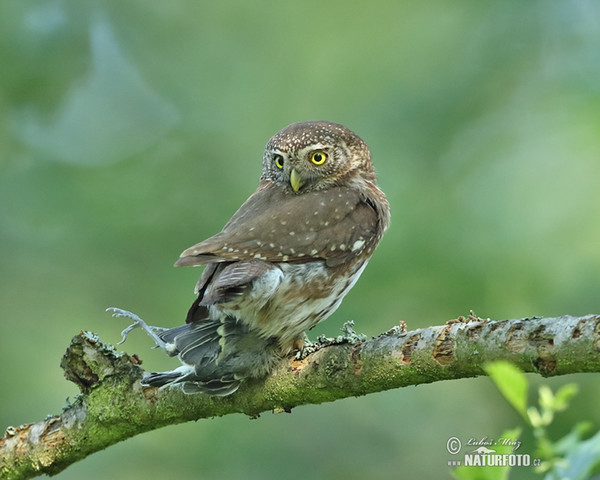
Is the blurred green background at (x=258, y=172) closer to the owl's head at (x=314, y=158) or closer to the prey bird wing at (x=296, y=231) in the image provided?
the owl's head at (x=314, y=158)

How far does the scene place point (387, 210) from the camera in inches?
193

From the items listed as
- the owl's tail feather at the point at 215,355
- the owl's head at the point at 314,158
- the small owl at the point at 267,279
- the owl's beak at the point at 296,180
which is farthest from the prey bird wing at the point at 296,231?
the owl's tail feather at the point at 215,355

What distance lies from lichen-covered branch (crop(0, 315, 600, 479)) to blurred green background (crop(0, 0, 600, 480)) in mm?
2509

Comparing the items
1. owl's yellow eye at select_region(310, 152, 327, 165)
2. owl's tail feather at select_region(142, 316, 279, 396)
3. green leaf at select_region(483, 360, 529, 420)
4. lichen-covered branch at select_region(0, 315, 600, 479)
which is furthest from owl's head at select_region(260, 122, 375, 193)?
green leaf at select_region(483, 360, 529, 420)

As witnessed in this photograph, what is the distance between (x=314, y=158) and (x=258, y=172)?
10.7 feet

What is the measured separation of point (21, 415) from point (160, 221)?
7.37ft

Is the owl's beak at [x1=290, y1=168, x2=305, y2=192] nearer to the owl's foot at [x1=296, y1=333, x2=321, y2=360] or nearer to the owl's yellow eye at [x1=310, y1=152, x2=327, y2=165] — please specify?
the owl's yellow eye at [x1=310, y1=152, x2=327, y2=165]

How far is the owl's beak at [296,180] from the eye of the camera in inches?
194

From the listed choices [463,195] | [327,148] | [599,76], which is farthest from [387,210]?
[599,76]

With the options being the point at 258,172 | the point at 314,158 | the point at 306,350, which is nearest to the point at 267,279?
the point at 306,350

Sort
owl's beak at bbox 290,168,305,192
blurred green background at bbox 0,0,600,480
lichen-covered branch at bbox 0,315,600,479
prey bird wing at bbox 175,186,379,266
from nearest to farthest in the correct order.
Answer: lichen-covered branch at bbox 0,315,600,479 → prey bird wing at bbox 175,186,379,266 → owl's beak at bbox 290,168,305,192 → blurred green background at bbox 0,0,600,480

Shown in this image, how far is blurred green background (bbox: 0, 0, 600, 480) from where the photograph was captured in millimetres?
6680

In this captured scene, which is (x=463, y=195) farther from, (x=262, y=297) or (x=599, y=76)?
(x=262, y=297)

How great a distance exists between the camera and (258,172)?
27.1 feet
